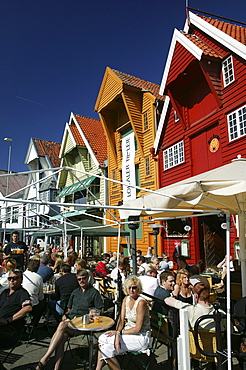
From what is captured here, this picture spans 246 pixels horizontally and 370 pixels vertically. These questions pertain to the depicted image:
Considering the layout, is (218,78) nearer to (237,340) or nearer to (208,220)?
(208,220)

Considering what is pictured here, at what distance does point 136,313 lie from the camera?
4141 mm

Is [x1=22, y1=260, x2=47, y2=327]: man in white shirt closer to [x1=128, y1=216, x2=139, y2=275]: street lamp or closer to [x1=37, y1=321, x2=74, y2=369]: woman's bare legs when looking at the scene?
[x1=37, y1=321, x2=74, y2=369]: woman's bare legs

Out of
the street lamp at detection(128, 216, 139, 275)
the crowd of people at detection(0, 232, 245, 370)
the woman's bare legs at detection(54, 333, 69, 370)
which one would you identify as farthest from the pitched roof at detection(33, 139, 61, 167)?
the woman's bare legs at detection(54, 333, 69, 370)

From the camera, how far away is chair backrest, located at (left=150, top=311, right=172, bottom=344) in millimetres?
4125

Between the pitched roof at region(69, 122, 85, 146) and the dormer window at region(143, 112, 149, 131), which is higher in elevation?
the pitched roof at region(69, 122, 85, 146)

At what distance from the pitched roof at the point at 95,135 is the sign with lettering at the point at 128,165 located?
3186 millimetres

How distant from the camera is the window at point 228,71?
12141 mm

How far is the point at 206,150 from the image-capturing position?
13289mm

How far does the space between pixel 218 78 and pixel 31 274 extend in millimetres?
10946

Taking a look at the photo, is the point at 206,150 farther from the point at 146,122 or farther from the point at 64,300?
the point at 64,300

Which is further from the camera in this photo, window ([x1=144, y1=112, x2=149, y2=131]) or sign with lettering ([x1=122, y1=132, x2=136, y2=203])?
sign with lettering ([x1=122, y1=132, x2=136, y2=203])

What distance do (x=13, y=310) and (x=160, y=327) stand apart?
221 centimetres

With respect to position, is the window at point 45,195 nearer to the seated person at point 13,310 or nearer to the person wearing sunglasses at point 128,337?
the seated person at point 13,310

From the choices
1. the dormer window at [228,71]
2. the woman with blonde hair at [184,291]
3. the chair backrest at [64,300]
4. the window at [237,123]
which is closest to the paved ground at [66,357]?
the chair backrest at [64,300]
